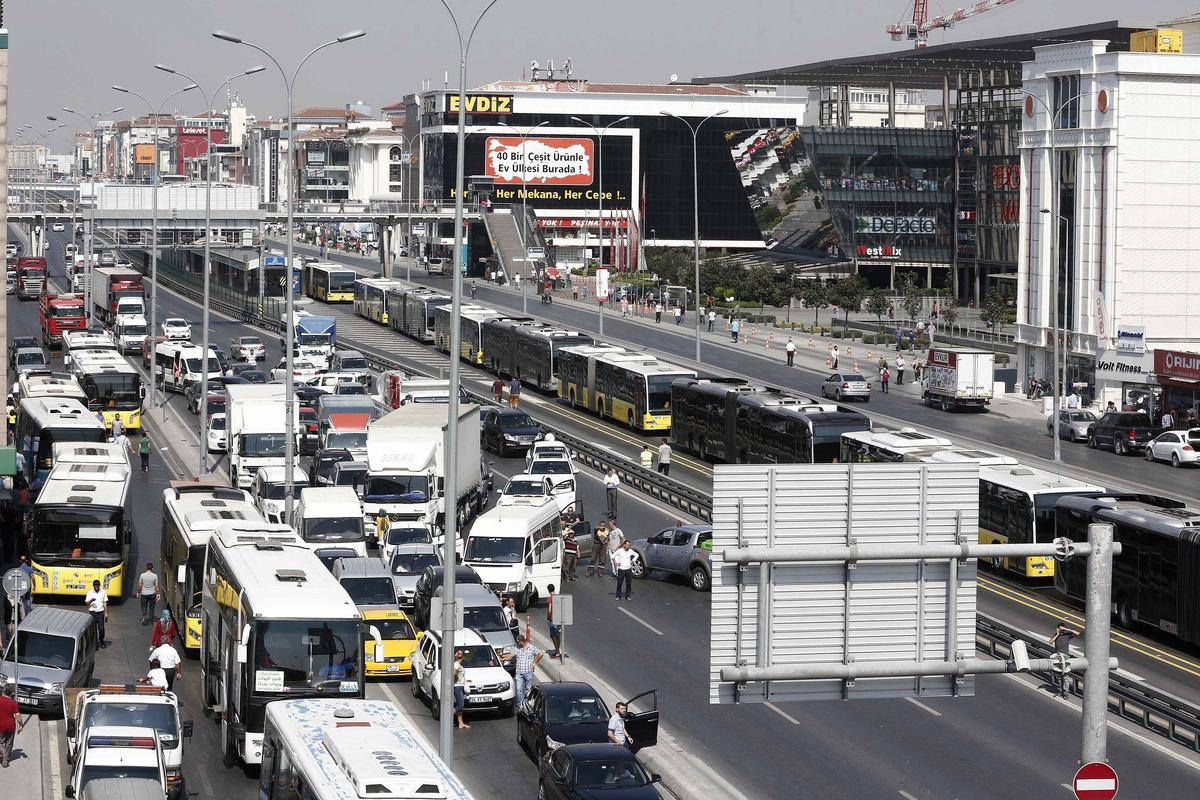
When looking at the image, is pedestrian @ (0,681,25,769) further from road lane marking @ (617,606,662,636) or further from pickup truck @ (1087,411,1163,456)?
pickup truck @ (1087,411,1163,456)

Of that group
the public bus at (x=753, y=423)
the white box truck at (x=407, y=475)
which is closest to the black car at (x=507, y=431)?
the public bus at (x=753, y=423)

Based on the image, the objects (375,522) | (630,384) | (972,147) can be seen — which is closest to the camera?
(375,522)

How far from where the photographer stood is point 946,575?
14977 mm

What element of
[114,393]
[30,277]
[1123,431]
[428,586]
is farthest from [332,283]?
[428,586]

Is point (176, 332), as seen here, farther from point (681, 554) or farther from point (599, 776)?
point (599, 776)

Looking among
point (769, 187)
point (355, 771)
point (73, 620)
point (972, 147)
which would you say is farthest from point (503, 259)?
point (355, 771)

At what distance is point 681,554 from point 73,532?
520 inches

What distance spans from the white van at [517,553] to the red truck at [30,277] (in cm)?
8785

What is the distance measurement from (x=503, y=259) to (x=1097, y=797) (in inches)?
5362

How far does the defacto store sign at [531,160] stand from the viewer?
6811 inches

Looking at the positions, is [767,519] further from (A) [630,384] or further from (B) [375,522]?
(A) [630,384]

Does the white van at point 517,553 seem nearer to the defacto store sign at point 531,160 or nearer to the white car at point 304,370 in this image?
the white car at point 304,370

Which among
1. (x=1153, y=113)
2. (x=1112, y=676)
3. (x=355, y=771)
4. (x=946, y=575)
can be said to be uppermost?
(x=1153, y=113)

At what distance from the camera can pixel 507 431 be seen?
5897 cm
